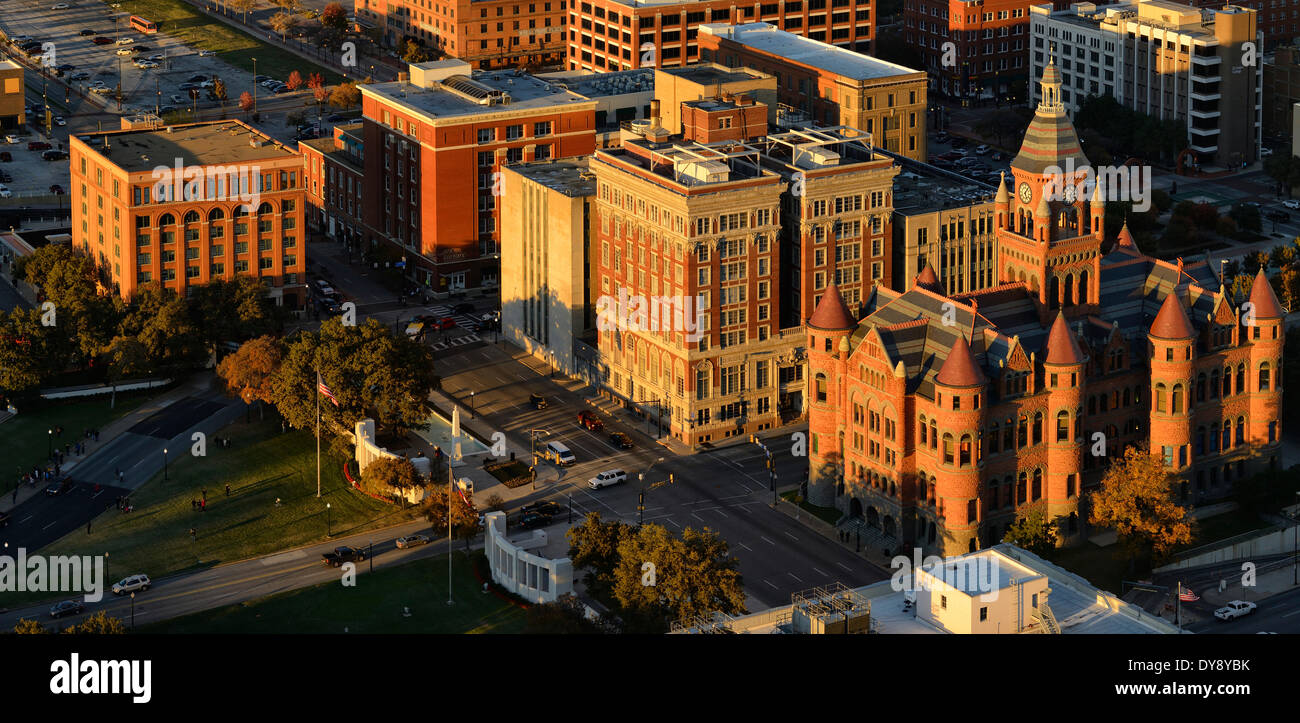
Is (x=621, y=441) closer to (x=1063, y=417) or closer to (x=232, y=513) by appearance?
(x=232, y=513)

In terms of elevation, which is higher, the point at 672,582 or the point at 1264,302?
the point at 1264,302

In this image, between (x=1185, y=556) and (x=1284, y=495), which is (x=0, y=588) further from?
(x=1284, y=495)

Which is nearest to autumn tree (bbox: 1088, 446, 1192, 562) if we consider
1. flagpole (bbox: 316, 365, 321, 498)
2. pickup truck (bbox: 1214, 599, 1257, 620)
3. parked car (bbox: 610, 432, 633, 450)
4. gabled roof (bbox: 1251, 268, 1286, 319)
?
pickup truck (bbox: 1214, 599, 1257, 620)

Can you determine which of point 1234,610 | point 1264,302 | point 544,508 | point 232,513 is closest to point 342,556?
point 232,513

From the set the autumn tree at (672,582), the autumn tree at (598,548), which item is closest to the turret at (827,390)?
the autumn tree at (598,548)

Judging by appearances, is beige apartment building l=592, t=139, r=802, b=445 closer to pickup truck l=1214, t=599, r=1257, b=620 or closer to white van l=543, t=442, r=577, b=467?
white van l=543, t=442, r=577, b=467

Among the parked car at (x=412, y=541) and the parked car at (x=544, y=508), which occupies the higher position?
the parked car at (x=544, y=508)

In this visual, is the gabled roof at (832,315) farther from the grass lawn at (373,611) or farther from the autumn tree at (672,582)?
the grass lawn at (373,611)
